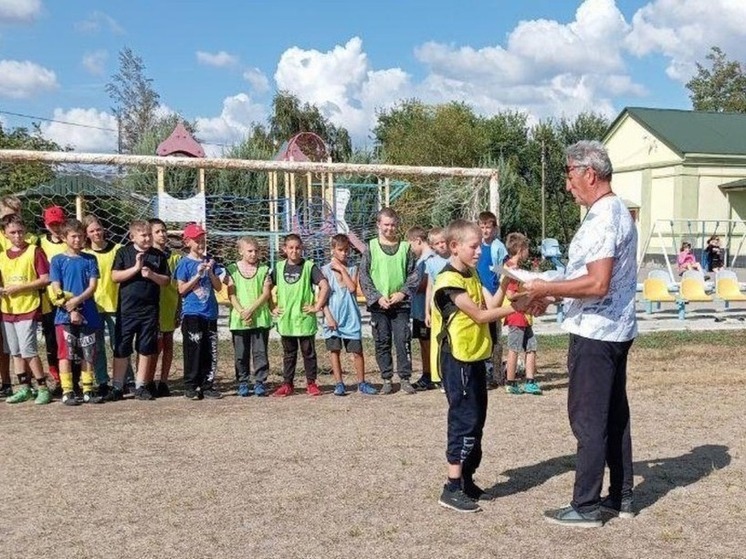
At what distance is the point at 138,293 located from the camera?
7.86 meters

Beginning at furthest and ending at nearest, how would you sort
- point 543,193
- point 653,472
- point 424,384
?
point 543,193, point 424,384, point 653,472

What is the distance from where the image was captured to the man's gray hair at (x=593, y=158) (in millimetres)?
4328

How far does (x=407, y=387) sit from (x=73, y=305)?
3297mm

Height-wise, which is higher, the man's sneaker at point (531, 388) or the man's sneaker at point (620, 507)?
the man's sneaker at point (620, 507)

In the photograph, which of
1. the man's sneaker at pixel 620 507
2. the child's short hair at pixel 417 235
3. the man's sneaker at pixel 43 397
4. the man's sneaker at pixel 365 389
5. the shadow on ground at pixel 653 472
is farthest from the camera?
the child's short hair at pixel 417 235

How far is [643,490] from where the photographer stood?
5.14 meters

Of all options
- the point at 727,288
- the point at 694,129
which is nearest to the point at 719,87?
the point at 694,129

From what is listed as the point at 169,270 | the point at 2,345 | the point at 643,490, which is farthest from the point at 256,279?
the point at 643,490

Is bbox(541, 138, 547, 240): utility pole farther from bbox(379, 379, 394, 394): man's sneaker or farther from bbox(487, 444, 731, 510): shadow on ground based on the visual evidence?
bbox(487, 444, 731, 510): shadow on ground

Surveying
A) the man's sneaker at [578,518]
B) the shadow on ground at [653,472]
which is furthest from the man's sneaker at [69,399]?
the man's sneaker at [578,518]

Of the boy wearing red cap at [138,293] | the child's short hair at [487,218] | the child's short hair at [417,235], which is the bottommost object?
the boy wearing red cap at [138,293]

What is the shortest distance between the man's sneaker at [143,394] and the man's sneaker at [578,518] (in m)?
4.79

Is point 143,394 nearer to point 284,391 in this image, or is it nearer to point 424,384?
point 284,391

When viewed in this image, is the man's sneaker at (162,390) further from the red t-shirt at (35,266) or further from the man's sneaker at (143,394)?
the red t-shirt at (35,266)
